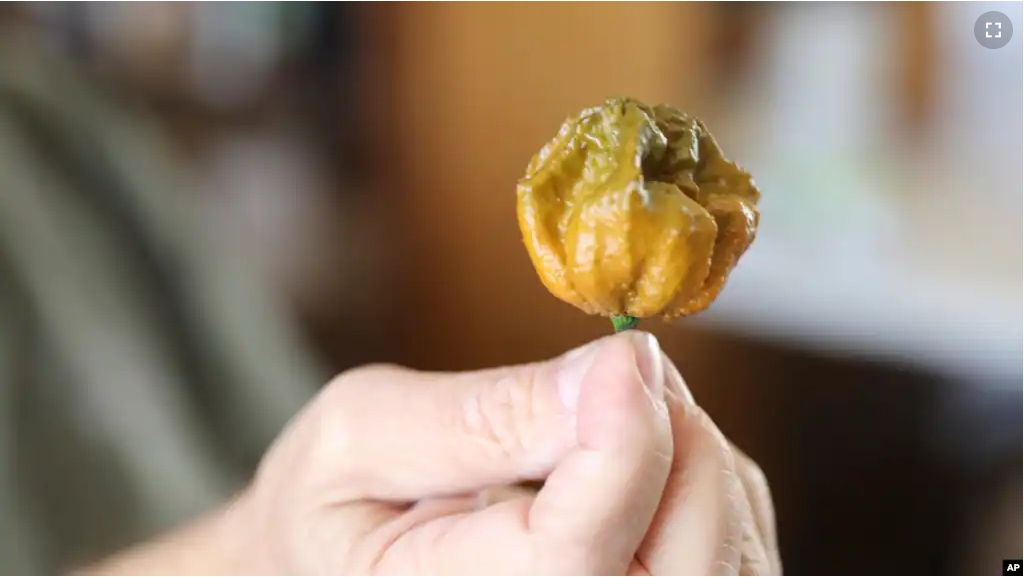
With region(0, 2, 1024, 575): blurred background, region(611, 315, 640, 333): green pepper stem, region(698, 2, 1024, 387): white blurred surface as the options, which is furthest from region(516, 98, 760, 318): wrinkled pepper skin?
region(698, 2, 1024, 387): white blurred surface

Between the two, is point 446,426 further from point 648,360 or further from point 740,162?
point 740,162

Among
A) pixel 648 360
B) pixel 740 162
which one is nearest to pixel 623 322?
pixel 648 360

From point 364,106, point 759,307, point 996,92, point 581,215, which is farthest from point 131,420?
point 996,92

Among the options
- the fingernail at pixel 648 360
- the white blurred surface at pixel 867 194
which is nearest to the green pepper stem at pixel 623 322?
the fingernail at pixel 648 360

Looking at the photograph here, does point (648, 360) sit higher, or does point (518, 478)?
point (648, 360)

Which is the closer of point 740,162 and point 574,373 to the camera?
point 574,373

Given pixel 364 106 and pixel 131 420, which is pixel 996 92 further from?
pixel 131 420

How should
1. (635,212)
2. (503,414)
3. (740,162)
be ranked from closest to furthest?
(635,212)
(503,414)
(740,162)

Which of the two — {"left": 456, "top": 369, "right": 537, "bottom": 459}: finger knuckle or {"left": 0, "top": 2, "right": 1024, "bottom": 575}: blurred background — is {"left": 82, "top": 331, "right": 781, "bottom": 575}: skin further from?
{"left": 0, "top": 2, "right": 1024, "bottom": 575}: blurred background
